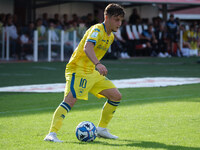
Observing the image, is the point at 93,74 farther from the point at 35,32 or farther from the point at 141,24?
the point at 141,24

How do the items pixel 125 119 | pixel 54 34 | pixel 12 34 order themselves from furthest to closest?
pixel 54 34 < pixel 12 34 < pixel 125 119

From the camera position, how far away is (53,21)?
84.4ft

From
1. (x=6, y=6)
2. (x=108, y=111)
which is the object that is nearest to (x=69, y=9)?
(x=6, y=6)

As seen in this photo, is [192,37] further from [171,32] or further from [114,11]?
[114,11]

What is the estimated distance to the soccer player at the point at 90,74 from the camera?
20.0 ft

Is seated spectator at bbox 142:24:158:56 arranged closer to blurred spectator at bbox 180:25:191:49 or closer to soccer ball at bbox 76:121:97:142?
blurred spectator at bbox 180:25:191:49

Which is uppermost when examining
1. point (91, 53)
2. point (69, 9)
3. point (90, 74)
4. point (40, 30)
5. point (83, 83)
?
point (69, 9)

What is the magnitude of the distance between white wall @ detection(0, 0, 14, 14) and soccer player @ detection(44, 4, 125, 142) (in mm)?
21595

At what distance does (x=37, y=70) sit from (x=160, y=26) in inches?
504

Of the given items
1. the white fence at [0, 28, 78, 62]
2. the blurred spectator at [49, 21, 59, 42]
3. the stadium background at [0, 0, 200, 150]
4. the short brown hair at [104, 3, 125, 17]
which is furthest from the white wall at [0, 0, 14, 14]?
the short brown hair at [104, 3, 125, 17]

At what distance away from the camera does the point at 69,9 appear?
30.7 meters

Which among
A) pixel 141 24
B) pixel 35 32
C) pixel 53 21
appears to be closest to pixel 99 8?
pixel 141 24

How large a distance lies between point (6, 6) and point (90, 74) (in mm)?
21990

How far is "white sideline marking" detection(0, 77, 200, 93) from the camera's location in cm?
1224
